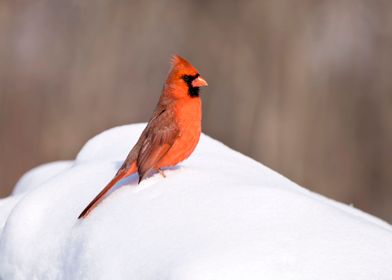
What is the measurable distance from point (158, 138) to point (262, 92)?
5860mm

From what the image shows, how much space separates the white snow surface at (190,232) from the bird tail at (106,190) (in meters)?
0.03

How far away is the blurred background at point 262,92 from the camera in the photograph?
888 centimetres

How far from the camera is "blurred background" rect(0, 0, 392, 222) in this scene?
29.1 feet

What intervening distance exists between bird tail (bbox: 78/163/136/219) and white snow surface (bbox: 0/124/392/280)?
28 mm

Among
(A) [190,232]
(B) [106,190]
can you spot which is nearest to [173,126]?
(B) [106,190]

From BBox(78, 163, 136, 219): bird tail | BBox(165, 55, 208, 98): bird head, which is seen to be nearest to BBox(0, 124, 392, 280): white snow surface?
BBox(78, 163, 136, 219): bird tail

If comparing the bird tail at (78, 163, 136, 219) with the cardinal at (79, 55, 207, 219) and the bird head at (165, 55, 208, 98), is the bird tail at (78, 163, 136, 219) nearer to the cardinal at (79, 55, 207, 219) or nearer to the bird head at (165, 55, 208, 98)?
the cardinal at (79, 55, 207, 219)

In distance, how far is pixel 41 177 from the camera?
4.22 meters

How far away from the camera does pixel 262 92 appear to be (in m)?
9.02

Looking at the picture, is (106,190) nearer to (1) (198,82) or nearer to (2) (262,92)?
(1) (198,82)

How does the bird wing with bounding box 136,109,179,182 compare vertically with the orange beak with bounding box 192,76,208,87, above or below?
below

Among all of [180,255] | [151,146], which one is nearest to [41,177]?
[151,146]

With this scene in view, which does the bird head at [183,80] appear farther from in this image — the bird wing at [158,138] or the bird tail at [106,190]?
the bird tail at [106,190]

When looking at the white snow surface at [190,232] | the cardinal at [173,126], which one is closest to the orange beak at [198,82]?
the cardinal at [173,126]
